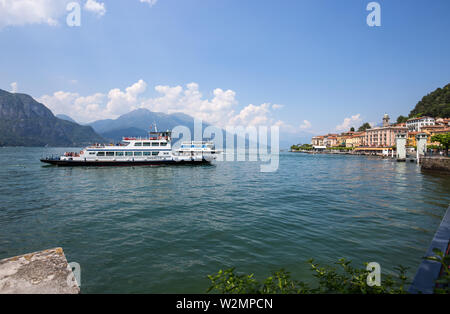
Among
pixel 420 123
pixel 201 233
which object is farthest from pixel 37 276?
A: pixel 420 123

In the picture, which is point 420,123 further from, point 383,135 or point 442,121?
point 383,135

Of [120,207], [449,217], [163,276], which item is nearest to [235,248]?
[163,276]

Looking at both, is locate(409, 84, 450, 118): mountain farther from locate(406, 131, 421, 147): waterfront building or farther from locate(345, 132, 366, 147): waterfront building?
locate(345, 132, 366, 147): waterfront building

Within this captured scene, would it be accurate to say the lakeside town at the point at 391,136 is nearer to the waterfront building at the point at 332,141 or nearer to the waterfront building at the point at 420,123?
the waterfront building at the point at 420,123

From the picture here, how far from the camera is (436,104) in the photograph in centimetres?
12281

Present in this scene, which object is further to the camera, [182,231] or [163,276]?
[182,231]

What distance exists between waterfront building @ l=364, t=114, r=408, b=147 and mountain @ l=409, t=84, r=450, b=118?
18.7 meters

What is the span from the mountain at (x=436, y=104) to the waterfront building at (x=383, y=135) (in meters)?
18.7

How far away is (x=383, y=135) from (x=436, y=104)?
116 ft

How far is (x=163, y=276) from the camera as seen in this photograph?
6914 millimetres

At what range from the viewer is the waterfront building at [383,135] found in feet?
388

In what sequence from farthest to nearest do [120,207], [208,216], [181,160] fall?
[181,160] < [120,207] < [208,216]
